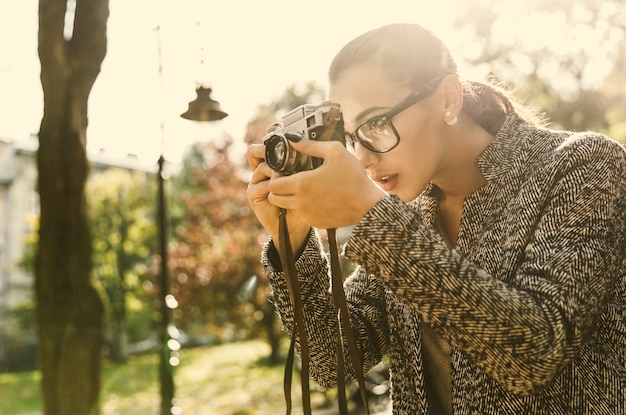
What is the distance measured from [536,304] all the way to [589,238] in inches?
9.8

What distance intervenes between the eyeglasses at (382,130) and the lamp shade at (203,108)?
480cm

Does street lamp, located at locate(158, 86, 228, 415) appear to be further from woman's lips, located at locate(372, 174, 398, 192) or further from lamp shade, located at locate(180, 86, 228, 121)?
woman's lips, located at locate(372, 174, 398, 192)

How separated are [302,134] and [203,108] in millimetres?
4940

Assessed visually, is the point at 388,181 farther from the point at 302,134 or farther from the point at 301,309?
the point at 301,309

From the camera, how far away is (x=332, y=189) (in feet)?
4.49

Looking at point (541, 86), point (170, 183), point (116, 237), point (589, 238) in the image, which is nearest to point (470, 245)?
point (589, 238)

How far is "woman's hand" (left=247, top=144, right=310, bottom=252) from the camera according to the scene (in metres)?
1.68

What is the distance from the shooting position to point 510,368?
47.5 inches

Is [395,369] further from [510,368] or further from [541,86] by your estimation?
[541,86]

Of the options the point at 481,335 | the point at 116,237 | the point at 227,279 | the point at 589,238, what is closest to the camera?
the point at 481,335

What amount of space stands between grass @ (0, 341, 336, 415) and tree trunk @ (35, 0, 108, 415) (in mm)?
2876

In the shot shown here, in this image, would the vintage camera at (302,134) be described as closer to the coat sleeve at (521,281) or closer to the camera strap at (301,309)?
the camera strap at (301,309)

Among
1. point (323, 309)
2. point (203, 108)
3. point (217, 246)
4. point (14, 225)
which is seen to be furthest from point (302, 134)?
point (14, 225)

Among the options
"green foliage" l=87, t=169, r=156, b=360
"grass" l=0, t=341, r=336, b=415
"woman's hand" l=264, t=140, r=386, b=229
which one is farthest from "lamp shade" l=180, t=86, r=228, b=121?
"green foliage" l=87, t=169, r=156, b=360
